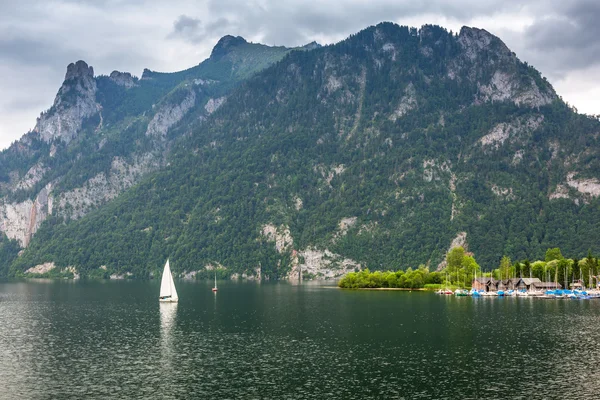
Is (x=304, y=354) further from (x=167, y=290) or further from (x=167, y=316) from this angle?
(x=167, y=290)

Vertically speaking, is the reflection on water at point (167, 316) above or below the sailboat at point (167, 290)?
below

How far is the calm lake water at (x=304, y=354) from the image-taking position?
7486 centimetres

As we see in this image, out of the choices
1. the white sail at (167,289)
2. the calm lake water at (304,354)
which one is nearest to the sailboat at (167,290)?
the white sail at (167,289)

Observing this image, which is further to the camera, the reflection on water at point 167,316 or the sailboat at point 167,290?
the sailboat at point 167,290

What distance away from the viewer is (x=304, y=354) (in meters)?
96.2

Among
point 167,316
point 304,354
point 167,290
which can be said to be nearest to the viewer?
point 304,354

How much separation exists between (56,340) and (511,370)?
74.4 metres

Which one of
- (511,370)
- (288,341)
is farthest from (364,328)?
(511,370)

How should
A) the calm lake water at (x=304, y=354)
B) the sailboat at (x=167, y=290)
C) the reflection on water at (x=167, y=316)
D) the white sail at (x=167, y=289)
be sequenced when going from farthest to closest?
the white sail at (x=167, y=289) < the sailboat at (x=167, y=290) < the reflection on water at (x=167, y=316) < the calm lake water at (x=304, y=354)

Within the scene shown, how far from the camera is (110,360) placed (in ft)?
303

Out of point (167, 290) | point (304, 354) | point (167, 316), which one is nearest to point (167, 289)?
point (167, 290)

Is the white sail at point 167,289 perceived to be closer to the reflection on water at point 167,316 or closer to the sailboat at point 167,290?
the sailboat at point 167,290

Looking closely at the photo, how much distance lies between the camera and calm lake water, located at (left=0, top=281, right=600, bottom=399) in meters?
74.9

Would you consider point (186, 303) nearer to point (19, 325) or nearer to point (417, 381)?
point (19, 325)
